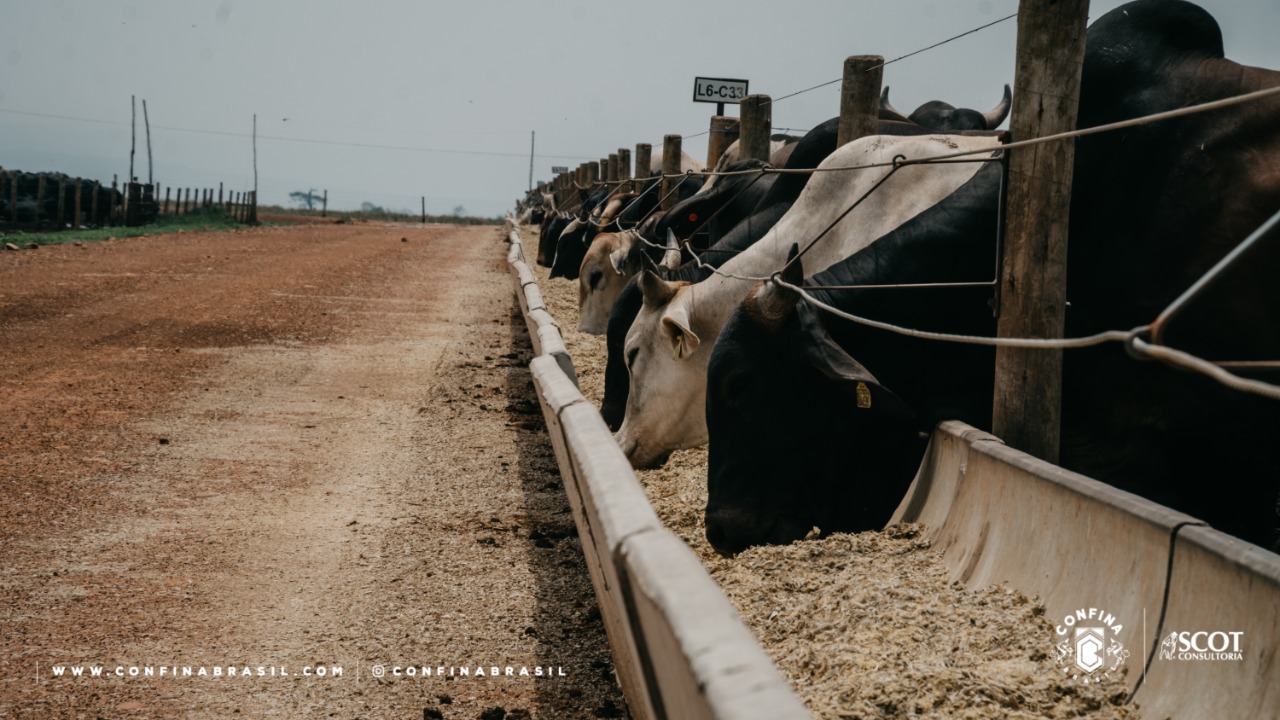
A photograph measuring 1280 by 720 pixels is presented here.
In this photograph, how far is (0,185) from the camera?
28.6 m

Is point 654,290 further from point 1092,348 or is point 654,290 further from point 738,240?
point 1092,348

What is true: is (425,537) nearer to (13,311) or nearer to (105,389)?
(105,389)

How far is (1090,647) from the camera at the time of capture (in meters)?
2.83

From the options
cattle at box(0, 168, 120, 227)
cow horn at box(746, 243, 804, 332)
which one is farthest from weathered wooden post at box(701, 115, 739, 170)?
cattle at box(0, 168, 120, 227)

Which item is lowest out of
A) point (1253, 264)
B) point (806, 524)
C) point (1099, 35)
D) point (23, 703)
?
point (23, 703)

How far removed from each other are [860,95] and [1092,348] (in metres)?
2.85

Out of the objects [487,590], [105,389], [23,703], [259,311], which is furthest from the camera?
[259,311]

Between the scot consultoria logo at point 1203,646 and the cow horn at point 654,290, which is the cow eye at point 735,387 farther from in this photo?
the scot consultoria logo at point 1203,646

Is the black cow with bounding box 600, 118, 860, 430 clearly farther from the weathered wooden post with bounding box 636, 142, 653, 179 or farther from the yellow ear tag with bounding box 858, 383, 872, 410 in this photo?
the weathered wooden post with bounding box 636, 142, 653, 179

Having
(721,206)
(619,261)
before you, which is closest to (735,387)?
(721,206)

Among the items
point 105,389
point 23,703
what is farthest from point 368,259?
point 23,703

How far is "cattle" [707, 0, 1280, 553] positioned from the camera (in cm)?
380

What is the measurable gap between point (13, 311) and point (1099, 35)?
374 inches

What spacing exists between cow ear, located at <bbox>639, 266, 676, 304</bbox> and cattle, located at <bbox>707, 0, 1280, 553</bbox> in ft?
5.26
